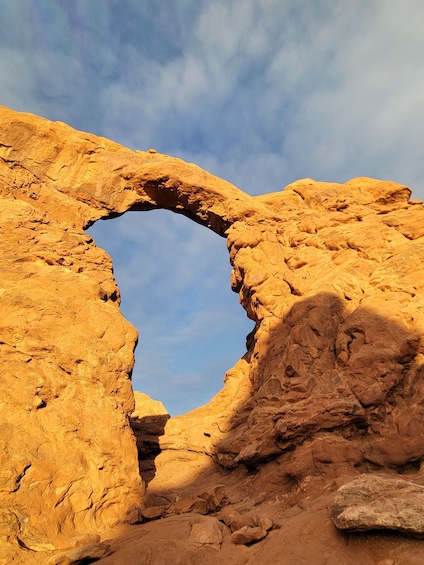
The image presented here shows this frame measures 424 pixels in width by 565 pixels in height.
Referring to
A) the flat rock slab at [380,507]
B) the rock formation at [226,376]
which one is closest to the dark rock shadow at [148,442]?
the rock formation at [226,376]

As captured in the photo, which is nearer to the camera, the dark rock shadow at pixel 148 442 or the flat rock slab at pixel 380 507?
the flat rock slab at pixel 380 507

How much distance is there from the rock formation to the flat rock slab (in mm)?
168

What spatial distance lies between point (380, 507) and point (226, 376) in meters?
13.0

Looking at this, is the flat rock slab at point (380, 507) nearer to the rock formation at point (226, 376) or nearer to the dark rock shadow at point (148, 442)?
the rock formation at point (226, 376)

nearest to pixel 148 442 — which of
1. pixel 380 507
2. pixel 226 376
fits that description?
pixel 226 376

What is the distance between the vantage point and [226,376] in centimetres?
1908

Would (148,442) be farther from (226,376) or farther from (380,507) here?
(380,507)

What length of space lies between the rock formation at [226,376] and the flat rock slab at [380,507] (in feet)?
0.55

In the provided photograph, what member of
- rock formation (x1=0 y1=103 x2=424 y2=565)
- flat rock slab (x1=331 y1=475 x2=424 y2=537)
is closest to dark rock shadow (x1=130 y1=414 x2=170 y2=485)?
rock formation (x1=0 y1=103 x2=424 y2=565)

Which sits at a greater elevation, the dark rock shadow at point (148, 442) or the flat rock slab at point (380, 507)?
the dark rock shadow at point (148, 442)

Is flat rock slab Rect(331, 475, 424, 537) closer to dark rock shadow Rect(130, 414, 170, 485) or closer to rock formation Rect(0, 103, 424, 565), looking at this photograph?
rock formation Rect(0, 103, 424, 565)

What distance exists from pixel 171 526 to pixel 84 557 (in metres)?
2.00

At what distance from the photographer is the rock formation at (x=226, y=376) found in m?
8.22

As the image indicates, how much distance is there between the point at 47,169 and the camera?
17109 mm
